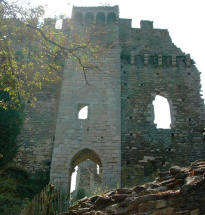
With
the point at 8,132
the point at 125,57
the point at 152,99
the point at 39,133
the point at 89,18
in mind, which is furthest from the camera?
the point at 89,18

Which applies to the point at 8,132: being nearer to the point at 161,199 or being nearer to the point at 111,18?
the point at 111,18

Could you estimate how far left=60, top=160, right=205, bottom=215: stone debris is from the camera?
162 inches

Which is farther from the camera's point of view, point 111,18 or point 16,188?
point 111,18

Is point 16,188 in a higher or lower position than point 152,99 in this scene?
lower

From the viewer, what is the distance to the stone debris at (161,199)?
4.11m

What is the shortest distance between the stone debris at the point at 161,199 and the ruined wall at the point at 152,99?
5.84 meters

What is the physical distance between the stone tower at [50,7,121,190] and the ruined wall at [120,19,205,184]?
1.58 feet

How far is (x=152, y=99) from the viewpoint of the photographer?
1340 centimetres

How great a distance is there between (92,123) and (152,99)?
3166 millimetres

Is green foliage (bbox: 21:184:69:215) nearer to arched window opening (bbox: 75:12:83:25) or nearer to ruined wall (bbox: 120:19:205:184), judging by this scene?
ruined wall (bbox: 120:19:205:184)

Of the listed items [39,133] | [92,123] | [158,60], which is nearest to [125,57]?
[158,60]

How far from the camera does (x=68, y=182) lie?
11.1 metres

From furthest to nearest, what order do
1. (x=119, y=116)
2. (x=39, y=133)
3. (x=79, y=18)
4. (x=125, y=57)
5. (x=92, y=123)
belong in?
(x=79, y=18), (x=125, y=57), (x=39, y=133), (x=119, y=116), (x=92, y=123)

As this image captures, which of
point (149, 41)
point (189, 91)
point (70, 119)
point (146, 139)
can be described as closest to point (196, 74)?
point (189, 91)
